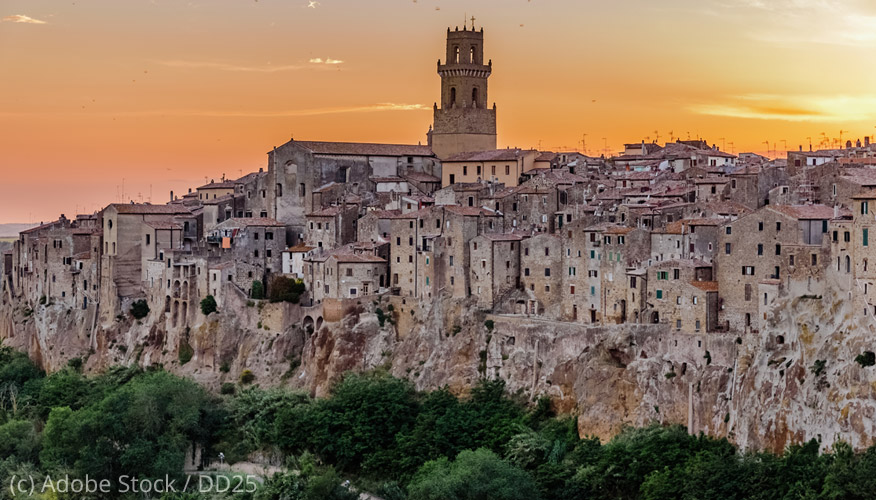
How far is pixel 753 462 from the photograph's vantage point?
48.7m

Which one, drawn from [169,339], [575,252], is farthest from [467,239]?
[169,339]

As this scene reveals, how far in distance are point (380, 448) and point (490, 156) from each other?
20474 mm

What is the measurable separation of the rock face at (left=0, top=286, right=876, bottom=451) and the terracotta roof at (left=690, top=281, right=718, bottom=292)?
1.75 m

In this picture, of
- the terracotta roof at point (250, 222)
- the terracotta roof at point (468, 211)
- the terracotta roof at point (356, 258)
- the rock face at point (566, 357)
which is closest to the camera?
the rock face at point (566, 357)

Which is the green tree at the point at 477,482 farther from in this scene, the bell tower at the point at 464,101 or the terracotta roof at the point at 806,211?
the bell tower at the point at 464,101

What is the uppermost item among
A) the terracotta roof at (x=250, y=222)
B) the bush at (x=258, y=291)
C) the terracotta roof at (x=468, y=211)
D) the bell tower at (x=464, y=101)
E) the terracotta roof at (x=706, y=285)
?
the bell tower at (x=464, y=101)

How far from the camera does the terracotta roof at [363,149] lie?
251 feet

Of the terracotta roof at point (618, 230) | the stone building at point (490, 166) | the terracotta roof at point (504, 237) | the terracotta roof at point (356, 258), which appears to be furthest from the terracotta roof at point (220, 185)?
the terracotta roof at point (618, 230)

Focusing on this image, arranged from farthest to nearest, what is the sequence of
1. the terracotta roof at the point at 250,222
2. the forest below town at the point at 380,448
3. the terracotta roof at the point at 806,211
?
1. the terracotta roof at the point at 250,222
2. the terracotta roof at the point at 806,211
3. the forest below town at the point at 380,448

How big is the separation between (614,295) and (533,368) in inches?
181

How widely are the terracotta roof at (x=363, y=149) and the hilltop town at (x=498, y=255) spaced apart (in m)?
0.13

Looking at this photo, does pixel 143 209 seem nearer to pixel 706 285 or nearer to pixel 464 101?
pixel 464 101

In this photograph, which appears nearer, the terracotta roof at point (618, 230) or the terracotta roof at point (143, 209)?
the terracotta roof at point (618, 230)

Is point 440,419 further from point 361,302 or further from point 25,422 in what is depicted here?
point 25,422
